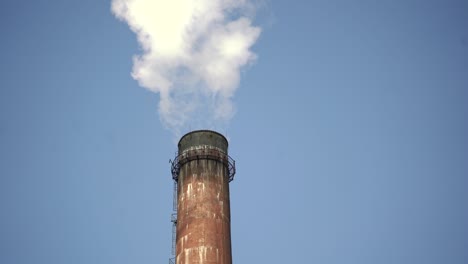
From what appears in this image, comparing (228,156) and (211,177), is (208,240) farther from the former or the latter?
(228,156)

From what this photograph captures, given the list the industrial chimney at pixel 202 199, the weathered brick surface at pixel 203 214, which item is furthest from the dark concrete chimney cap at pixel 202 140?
the weathered brick surface at pixel 203 214

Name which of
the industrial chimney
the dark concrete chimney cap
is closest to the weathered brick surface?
the industrial chimney

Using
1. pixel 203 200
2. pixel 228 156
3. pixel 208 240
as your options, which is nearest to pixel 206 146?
pixel 228 156

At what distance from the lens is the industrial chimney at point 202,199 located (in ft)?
104

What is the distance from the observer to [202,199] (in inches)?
1300

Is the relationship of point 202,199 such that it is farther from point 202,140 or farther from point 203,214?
point 202,140

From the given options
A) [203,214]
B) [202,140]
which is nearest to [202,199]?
[203,214]

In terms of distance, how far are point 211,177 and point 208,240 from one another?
180 inches

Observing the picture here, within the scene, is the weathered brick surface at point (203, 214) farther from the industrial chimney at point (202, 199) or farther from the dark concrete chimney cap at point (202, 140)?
the dark concrete chimney cap at point (202, 140)

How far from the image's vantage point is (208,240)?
104 feet

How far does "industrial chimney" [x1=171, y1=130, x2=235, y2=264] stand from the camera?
3155cm

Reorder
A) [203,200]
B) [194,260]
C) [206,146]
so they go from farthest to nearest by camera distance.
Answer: [206,146] → [203,200] → [194,260]

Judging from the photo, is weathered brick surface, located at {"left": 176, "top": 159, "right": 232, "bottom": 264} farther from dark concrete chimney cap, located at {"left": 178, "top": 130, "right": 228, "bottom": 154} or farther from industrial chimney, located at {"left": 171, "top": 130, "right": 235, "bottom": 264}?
dark concrete chimney cap, located at {"left": 178, "top": 130, "right": 228, "bottom": 154}

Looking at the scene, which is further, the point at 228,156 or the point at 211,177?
the point at 228,156
